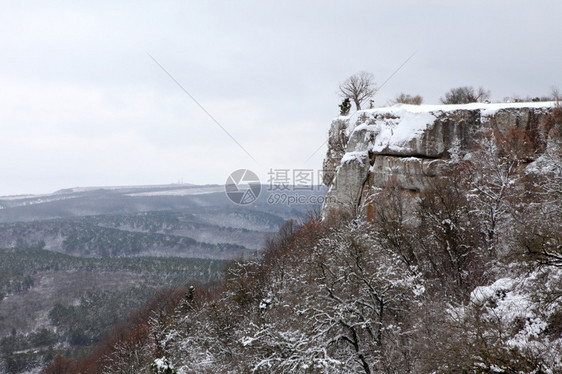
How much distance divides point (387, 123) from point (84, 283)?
506 ft

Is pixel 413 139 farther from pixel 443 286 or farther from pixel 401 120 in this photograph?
pixel 443 286

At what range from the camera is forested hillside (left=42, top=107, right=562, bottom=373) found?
9531mm

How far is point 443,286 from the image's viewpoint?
17922mm

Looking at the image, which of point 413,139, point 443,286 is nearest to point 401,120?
point 413,139

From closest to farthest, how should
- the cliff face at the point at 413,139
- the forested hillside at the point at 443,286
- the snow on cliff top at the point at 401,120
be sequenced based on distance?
1. the forested hillside at the point at 443,286
2. the cliff face at the point at 413,139
3. the snow on cliff top at the point at 401,120

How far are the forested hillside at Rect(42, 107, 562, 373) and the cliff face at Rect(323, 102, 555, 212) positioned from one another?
0.90 m

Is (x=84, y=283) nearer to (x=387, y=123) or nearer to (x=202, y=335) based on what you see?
(x=202, y=335)

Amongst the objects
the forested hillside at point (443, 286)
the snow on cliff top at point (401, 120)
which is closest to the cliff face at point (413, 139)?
the snow on cliff top at point (401, 120)

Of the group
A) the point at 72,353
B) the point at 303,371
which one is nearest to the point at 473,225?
the point at 303,371

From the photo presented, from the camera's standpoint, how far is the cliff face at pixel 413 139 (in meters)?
25.1

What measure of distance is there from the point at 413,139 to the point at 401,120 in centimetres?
198

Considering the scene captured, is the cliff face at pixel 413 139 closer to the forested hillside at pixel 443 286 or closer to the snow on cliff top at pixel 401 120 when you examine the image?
the snow on cliff top at pixel 401 120

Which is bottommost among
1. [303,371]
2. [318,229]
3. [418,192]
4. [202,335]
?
[202,335]

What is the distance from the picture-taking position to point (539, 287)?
1030 cm
